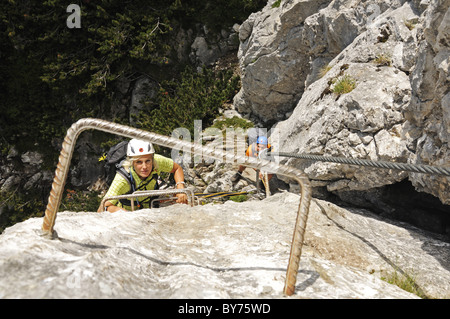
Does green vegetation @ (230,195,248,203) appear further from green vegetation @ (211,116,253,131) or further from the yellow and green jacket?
the yellow and green jacket

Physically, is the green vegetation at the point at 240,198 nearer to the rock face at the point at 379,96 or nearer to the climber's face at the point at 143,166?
the rock face at the point at 379,96

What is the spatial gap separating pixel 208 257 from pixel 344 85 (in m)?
5.18

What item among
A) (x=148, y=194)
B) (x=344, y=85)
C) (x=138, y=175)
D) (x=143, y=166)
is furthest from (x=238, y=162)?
(x=344, y=85)

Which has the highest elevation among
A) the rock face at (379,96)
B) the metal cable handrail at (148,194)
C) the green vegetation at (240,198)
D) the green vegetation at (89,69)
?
the green vegetation at (89,69)

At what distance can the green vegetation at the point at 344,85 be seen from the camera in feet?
20.5

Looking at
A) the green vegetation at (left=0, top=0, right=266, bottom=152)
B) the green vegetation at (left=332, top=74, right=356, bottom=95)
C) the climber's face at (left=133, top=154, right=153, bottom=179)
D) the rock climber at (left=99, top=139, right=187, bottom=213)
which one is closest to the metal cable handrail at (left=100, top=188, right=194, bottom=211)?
the rock climber at (left=99, top=139, right=187, bottom=213)

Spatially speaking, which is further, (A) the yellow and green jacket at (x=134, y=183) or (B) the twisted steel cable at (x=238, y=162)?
(A) the yellow and green jacket at (x=134, y=183)

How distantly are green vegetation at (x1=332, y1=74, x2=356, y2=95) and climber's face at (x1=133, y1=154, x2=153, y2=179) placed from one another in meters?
4.42

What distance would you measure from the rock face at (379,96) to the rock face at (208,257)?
1.51 m

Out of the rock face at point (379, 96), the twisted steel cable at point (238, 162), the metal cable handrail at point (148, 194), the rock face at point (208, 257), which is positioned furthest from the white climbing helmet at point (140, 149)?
the twisted steel cable at point (238, 162)

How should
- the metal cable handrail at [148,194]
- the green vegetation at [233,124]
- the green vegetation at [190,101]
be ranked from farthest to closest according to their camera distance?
the green vegetation at [190,101] < the green vegetation at [233,124] < the metal cable handrail at [148,194]

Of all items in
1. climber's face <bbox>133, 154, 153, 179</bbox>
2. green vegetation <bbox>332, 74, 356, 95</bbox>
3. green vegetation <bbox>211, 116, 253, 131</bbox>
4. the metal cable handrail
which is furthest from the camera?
green vegetation <bbox>211, 116, 253, 131</bbox>

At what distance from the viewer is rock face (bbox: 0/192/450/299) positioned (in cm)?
187
